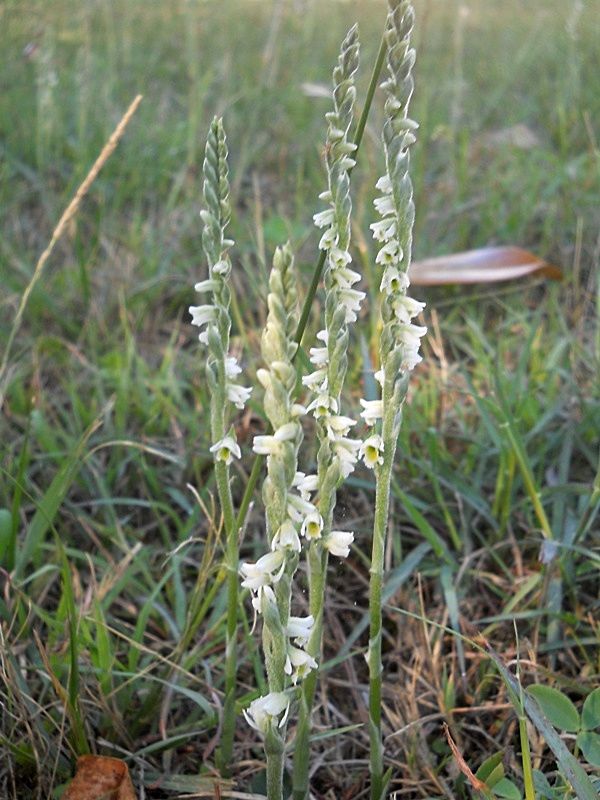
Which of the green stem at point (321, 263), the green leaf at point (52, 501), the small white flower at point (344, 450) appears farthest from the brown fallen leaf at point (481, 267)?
the small white flower at point (344, 450)

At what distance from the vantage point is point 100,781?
5.05 ft

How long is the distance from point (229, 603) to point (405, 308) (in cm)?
65

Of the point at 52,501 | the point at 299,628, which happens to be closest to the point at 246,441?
the point at 52,501

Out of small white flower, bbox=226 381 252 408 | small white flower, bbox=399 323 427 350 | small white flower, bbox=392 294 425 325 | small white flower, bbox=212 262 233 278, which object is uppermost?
small white flower, bbox=212 262 233 278

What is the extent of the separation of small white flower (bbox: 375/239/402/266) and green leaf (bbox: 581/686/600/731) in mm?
853

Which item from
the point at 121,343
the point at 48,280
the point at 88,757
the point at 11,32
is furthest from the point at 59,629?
the point at 11,32

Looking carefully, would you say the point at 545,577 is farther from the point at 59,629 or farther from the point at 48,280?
the point at 48,280

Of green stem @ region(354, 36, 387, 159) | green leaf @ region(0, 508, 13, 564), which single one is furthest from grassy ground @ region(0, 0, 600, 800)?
green stem @ region(354, 36, 387, 159)

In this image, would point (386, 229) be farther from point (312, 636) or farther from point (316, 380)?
point (312, 636)

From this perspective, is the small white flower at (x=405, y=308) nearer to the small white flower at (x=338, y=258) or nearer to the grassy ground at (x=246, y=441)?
the small white flower at (x=338, y=258)

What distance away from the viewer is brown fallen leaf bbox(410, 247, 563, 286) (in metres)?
3.24

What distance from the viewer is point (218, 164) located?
1357mm

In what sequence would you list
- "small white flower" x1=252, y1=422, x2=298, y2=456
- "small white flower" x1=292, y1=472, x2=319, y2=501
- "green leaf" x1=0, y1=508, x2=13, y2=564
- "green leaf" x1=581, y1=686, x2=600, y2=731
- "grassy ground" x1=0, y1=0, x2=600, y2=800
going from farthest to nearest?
1. "green leaf" x1=0, y1=508, x2=13, y2=564
2. "grassy ground" x1=0, y1=0, x2=600, y2=800
3. "green leaf" x1=581, y1=686, x2=600, y2=731
4. "small white flower" x1=292, y1=472, x2=319, y2=501
5. "small white flower" x1=252, y1=422, x2=298, y2=456

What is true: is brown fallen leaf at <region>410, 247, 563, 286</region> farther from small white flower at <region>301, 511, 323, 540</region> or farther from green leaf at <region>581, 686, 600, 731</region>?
small white flower at <region>301, 511, 323, 540</region>
